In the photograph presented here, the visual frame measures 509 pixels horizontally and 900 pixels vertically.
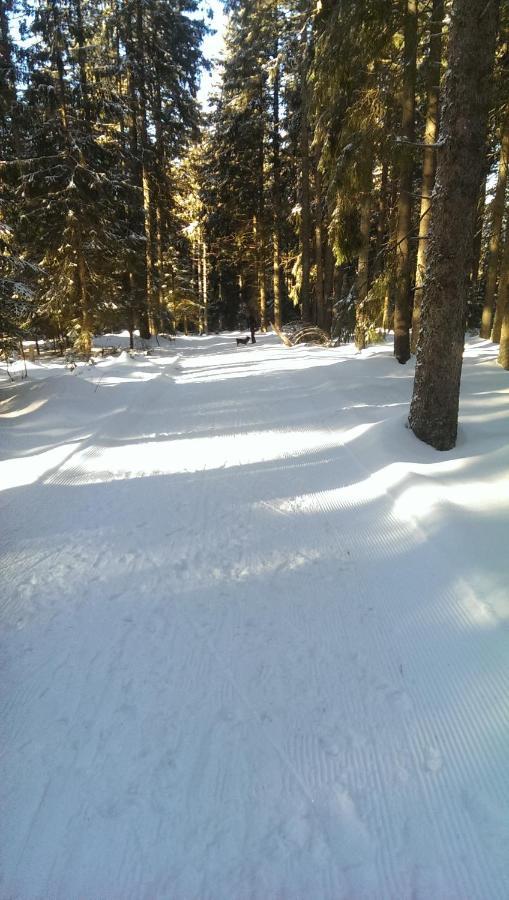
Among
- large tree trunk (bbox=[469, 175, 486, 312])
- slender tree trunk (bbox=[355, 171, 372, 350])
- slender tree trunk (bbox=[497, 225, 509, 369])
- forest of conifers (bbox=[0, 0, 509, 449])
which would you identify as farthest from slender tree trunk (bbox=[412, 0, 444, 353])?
slender tree trunk (bbox=[497, 225, 509, 369])

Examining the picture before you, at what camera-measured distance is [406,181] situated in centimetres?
1069

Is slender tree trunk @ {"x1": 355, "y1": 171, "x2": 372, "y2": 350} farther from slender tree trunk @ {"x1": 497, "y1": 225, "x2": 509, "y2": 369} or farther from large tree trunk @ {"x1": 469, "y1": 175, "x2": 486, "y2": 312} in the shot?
slender tree trunk @ {"x1": 497, "y1": 225, "x2": 509, "y2": 369}

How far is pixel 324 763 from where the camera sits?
6.93 ft

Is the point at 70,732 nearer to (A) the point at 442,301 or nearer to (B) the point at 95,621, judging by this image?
(B) the point at 95,621

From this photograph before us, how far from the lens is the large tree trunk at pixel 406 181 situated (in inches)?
354

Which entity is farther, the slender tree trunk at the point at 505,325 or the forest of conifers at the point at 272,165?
the slender tree trunk at the point at 505,325

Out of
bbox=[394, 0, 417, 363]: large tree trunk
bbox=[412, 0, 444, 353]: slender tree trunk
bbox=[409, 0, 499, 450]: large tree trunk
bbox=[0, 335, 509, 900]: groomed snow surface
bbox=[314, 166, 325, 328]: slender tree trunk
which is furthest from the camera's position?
bbox=[314, 166, 325, 328]: slender tree trunk

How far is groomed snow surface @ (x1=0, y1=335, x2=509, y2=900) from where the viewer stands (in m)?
1.76

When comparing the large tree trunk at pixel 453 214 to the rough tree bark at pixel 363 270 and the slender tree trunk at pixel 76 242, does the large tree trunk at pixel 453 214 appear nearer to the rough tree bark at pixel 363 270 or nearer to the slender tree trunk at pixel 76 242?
the rough tree bark at pixel 363 270

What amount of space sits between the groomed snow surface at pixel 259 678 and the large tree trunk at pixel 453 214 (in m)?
0.59

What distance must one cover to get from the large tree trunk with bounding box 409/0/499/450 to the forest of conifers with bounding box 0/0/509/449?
0.02m

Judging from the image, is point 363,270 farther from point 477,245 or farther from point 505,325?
point 477,245

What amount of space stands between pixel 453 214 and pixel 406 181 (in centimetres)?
698

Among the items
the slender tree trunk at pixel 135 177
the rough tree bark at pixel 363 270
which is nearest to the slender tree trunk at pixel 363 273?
the rough tree bark at pixel 363 270
